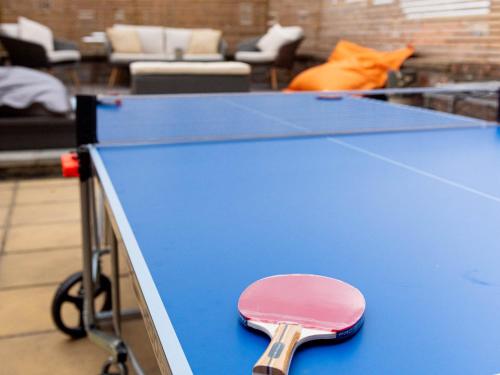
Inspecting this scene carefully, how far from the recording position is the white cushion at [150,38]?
8055 millimetres

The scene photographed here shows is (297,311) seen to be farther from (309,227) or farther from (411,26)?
(411,26)

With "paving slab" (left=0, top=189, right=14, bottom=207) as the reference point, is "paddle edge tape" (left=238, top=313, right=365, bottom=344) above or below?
above

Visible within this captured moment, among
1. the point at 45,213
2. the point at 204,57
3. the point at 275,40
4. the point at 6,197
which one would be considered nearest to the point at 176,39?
the point at 204,57

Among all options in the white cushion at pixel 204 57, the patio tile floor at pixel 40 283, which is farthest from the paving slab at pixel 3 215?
the white cushion at pixel 204 57

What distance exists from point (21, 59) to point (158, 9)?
258cm

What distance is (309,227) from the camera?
110cm

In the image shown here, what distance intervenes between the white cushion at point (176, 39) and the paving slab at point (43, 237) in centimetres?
553

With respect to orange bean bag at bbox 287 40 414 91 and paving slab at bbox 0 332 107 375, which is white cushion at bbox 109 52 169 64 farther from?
paving slab at bbox 0 332 107 375

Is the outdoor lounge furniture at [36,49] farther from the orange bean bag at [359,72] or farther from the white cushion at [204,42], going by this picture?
the orange bean bag at [359,72]

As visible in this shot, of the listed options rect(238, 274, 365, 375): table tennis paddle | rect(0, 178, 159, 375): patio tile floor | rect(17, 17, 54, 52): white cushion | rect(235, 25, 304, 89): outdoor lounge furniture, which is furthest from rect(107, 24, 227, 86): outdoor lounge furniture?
rect(238, 274, 365, 375): table tennis paddle

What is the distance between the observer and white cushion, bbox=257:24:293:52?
7.44m

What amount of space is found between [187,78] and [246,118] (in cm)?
295

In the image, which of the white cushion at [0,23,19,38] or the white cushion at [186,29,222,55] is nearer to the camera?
the white cushion at [0,23,19,38]

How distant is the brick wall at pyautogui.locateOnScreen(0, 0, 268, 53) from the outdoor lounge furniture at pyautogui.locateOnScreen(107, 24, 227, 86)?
31 cm
